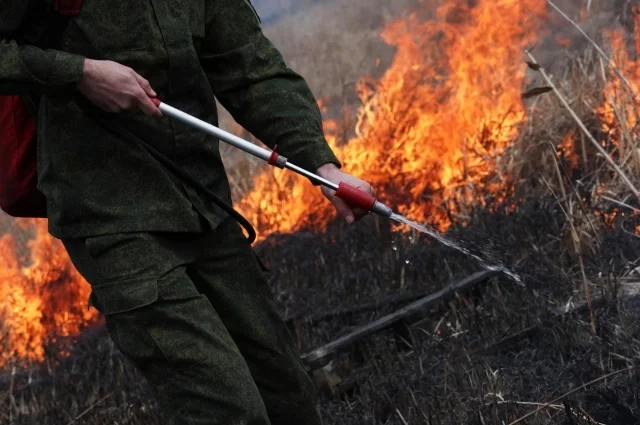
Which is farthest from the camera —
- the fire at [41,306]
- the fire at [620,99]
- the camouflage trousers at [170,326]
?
the fire at [41,306]

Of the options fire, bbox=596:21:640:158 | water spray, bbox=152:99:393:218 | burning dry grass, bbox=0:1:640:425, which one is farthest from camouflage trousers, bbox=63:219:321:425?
fire, bbox=596:21:640:158

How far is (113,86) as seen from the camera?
2406 millimetres

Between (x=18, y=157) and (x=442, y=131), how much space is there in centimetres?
466

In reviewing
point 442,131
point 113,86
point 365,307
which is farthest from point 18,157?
point 442,131

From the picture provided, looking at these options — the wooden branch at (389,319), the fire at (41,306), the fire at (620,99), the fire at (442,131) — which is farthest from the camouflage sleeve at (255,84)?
the fire at (41,306)

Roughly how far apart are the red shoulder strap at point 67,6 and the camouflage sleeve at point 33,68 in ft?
0.31

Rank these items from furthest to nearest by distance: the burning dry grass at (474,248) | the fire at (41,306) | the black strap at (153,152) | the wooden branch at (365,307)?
the fire at (41,306) → the wooden branch at (365,307) → the burning dry grass at (474,248) → the black strap at (153,152)

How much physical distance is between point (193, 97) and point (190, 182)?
11.1 inches

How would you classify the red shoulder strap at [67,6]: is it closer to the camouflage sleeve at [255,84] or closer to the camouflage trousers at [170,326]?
the camouflage sleeve at [255,84]

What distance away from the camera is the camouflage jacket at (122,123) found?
2436mm

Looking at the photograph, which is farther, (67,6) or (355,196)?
(355,196)

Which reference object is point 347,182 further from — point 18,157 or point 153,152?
point 18,157

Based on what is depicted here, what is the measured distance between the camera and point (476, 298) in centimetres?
499

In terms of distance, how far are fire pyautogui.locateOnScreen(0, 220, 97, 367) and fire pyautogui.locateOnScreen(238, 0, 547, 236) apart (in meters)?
1.48
